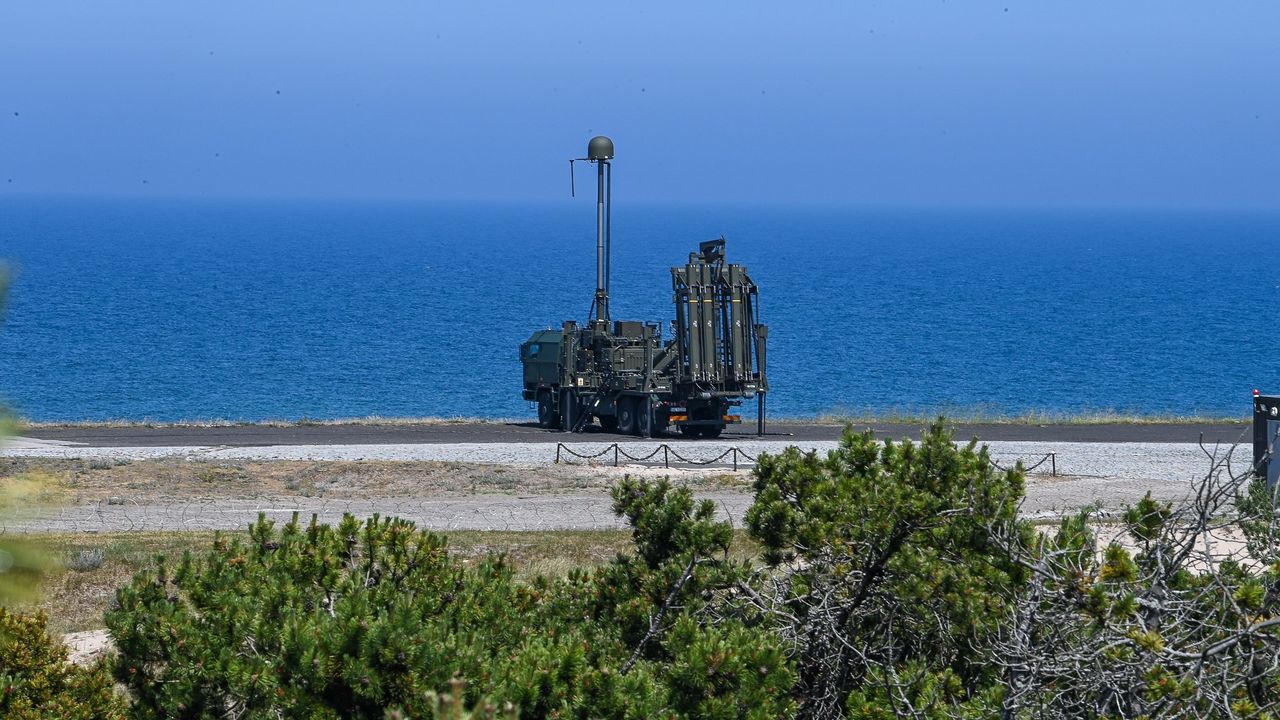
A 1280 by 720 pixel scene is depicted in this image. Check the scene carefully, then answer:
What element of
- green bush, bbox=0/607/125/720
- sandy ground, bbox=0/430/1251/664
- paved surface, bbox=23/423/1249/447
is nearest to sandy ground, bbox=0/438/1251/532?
sandy ground, bbox=0/430/1251/664

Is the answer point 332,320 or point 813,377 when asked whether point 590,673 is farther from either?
point 332,320

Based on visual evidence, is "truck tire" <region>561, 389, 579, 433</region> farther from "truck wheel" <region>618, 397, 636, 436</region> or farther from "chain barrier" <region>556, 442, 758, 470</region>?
"chain barrier" <region>556, 442, 758, 470</region>

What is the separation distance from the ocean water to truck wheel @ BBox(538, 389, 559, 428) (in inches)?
456

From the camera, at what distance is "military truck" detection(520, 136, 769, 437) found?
107ft

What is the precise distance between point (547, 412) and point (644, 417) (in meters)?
3.42

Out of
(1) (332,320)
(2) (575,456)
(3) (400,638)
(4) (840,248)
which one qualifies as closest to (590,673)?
(3) (400,638)

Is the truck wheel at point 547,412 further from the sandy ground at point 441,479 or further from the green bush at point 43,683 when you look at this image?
the green bush at point 43,683

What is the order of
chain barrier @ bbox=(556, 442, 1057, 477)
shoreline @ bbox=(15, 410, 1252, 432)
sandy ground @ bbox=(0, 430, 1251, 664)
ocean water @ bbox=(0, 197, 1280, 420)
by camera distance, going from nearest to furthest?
sandy ground @ bbox=(0, 430, 1251, 664) < chain barrier @ bbox=(556, 442, 1057, 477) < shoreline @ bbox=(15, 410, 1252, 432) < ocean water @ bbox=(0, 197, 1280, 420)

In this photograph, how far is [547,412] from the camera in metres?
36.0

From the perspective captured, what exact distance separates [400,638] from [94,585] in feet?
31.8

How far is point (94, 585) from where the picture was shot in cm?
1542

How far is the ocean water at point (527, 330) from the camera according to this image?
55.7 meters

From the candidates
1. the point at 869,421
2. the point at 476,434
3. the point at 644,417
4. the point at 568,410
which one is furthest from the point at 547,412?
the point at 869,421

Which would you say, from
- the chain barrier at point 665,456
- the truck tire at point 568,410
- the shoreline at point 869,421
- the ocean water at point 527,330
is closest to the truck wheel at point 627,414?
the truck tire at point 568,410
